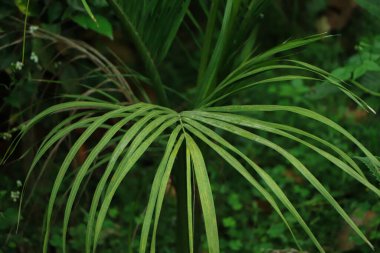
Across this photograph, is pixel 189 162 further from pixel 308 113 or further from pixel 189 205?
pixel 308 113

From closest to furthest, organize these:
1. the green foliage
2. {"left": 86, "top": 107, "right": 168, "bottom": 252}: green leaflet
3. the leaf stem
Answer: {"left": 86, "top": 107, "right": 168, "bottom": 252}: green leaflet, the leaf stem, the green foliage

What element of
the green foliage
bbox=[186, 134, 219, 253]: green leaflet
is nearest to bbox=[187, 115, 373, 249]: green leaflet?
bbox=[186, 134, 219, 253]: green leaflet

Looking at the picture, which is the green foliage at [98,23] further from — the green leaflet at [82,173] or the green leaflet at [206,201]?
the green leaflet at [206,201]

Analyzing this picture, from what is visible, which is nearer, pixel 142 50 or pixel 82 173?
pixel 82 173

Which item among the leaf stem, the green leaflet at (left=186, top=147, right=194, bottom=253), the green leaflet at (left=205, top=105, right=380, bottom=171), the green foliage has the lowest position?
the green leaflet at (left=186, top=147, right=194, bottom=253)

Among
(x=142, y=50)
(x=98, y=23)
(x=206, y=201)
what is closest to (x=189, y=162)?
(x=206, y=201)

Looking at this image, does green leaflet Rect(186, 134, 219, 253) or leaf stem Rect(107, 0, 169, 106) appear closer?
green leaflet Rect(186, 134, 219, 253)

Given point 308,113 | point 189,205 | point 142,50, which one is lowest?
point 189,205

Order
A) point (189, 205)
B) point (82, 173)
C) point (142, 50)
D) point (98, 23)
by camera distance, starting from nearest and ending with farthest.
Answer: point (189, 205)
point (82, 173)
point (142, 50)
point (98, 23)

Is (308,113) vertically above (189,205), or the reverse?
(308,113)

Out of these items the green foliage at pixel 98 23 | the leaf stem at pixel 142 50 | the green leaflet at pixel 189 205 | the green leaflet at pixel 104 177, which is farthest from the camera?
the green foliage at pixel 98 23

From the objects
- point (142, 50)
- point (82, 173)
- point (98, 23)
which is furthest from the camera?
point (98, 23)

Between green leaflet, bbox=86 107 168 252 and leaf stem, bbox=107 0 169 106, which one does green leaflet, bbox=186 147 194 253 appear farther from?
leaf stem, bbox=107 0 169 106

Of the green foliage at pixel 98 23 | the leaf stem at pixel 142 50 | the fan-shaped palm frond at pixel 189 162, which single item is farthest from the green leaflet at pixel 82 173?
the green foliage at pixel 98 23
